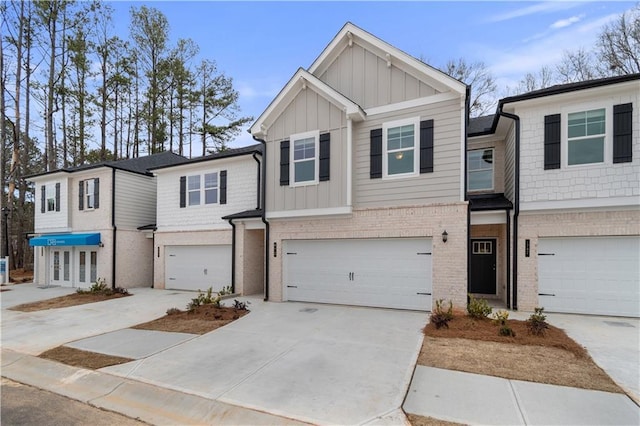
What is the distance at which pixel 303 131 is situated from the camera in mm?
10430

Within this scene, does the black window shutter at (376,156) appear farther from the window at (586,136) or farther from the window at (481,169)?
the window at (586,136)

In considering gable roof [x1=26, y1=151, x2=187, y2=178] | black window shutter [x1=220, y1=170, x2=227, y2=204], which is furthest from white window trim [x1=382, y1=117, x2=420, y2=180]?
gable roof [x1=26, y1=151, x2=187, y2=178]

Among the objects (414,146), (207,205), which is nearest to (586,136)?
(414,146)

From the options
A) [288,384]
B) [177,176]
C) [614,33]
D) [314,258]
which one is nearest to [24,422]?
[288,384]

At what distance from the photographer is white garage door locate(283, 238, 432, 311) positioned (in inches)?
360

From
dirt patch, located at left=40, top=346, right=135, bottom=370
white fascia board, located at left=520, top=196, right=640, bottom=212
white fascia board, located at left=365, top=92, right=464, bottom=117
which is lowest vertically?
dirt patch, located at left=40, top=346, right=135, bottom=370

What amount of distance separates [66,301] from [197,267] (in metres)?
4.71

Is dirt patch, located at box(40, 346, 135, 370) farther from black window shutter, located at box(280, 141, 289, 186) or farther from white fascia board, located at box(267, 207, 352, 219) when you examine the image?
black window shutter, located at box(280, 141, 289, 186)

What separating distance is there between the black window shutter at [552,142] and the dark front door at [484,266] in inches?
137

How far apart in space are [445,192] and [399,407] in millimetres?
6119

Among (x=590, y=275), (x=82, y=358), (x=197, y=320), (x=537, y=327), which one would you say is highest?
(x=590, y=275)

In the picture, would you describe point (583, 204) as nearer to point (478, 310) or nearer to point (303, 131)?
point (478, 310)

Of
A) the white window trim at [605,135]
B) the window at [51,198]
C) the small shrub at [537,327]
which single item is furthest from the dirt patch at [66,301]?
the white window trim at [605,135]

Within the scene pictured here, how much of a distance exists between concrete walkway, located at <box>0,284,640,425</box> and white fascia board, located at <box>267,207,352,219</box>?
305 cm
